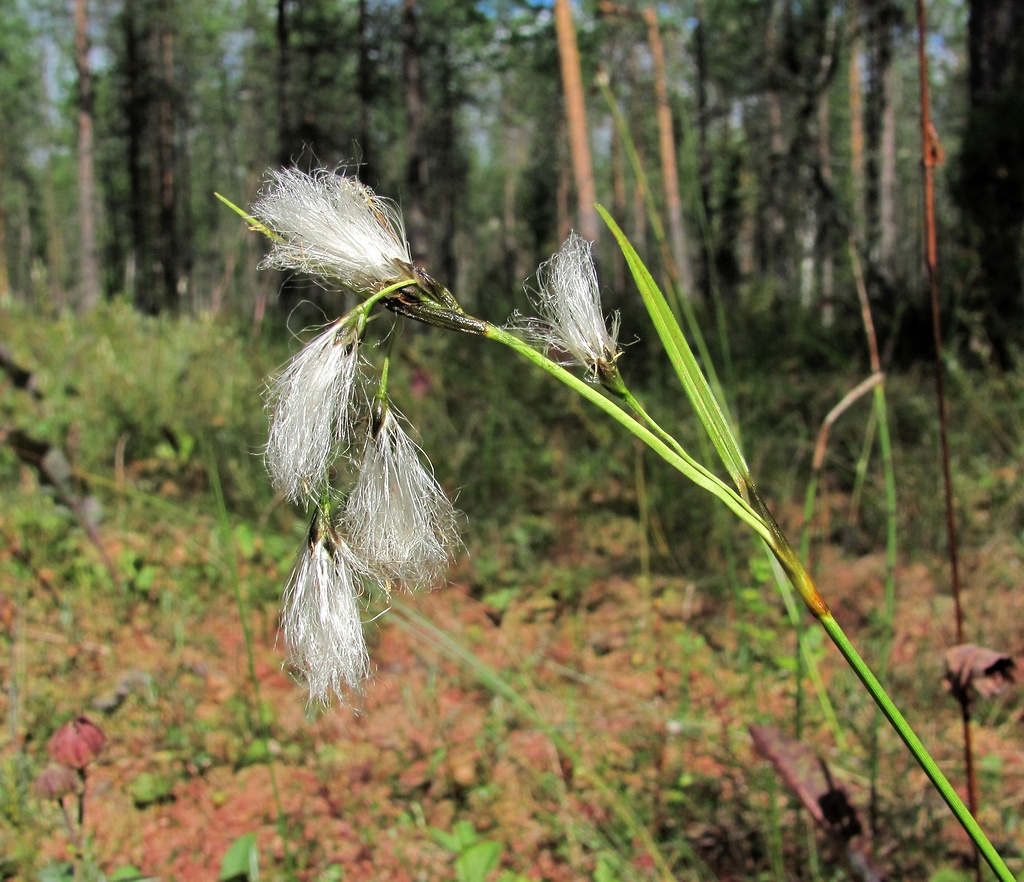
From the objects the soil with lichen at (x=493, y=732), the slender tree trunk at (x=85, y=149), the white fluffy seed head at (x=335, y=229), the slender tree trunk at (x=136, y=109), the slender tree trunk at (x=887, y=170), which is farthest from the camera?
the slender tree trunk at (x=136, y=109)

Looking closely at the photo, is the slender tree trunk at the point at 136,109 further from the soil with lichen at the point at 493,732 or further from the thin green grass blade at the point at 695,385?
the thin green grass blade at the point at 695,385

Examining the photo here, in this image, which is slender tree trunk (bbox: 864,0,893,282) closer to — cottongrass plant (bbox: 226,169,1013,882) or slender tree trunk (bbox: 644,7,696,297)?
slender tree trunk (bbox: 644,7,696,297)

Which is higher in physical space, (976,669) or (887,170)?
(887,170)

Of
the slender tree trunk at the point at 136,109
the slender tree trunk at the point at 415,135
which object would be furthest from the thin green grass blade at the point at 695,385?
the slender tree trunk at the point at 136,109

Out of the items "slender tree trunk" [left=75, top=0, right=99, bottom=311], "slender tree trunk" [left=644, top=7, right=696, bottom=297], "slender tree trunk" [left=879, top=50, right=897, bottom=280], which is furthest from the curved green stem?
"slender tree trunk" [left=75, top=0, right=99, bottom=311]

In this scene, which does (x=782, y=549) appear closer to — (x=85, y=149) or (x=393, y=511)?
(x=393, y=511)

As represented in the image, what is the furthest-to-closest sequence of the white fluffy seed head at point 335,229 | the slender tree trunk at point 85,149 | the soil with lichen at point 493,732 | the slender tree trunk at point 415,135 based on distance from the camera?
the slender tree trunk at point 85,149
the slender tree trunk at point 415,135
the soil with lichen at point 493,732
the white fluffy seed head at point 335,229

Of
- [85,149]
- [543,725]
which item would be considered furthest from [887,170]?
[543,725]
